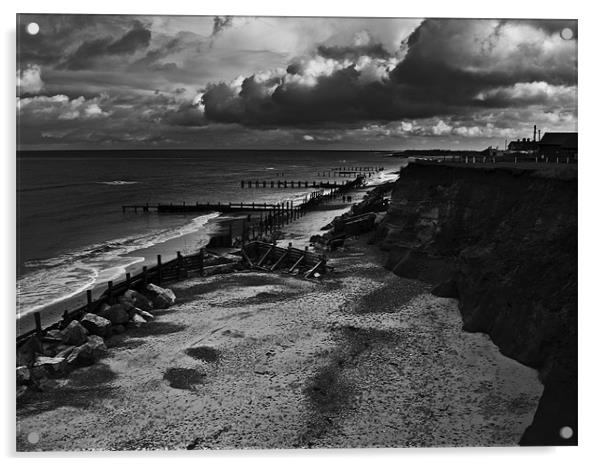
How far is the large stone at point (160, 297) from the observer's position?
708 inches

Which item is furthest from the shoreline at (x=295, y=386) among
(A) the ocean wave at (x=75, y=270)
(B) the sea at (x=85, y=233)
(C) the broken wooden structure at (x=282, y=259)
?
(A) the ocean wave at (x=75, y=270)

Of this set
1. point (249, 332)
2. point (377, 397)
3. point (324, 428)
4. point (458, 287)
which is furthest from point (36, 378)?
point (458, 287)

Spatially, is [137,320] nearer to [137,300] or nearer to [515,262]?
[137,300]

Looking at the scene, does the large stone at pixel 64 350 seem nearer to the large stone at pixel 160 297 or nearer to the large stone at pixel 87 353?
the large stone at pixel 87 353

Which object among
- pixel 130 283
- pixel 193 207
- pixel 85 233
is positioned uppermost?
pixel 193 207

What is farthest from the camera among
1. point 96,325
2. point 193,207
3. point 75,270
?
point 193,207

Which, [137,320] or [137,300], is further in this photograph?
[137,300]

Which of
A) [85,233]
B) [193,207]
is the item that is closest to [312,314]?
[85,233]

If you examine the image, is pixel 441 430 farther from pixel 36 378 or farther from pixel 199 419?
pixel 36 378

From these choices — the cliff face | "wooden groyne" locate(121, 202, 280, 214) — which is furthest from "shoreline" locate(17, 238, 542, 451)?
"wooden groyne" locate(121, 202, 280, 214)

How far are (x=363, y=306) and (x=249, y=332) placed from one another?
425cm

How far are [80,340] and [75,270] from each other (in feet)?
39.4

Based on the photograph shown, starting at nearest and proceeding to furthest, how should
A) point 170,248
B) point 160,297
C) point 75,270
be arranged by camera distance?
point 160,297 → point 75,270 → point 170,248

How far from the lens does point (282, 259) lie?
24.8 metres
